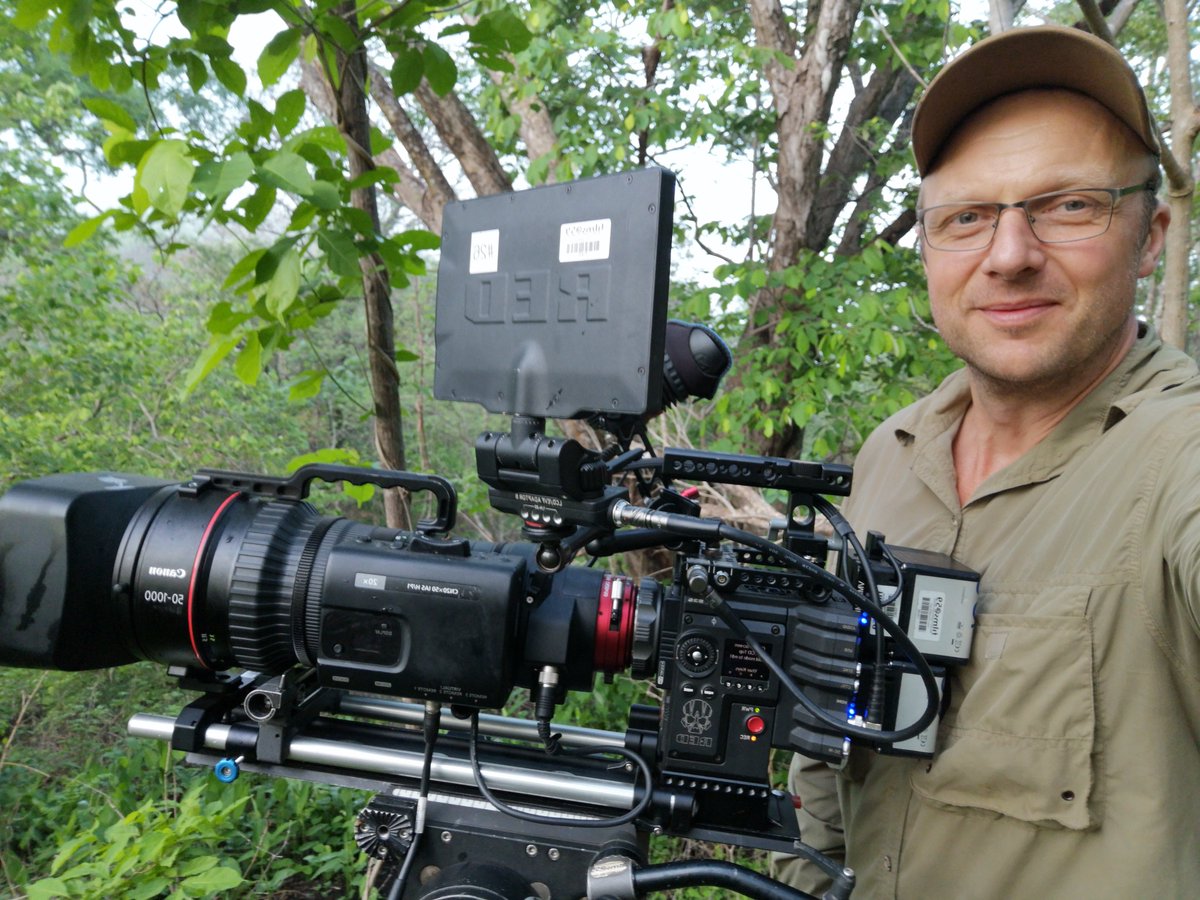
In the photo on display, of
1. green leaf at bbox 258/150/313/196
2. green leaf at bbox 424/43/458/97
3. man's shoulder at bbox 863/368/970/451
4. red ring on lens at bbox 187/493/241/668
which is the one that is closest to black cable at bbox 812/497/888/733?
man's shoulder at bbox 863/368/970/451

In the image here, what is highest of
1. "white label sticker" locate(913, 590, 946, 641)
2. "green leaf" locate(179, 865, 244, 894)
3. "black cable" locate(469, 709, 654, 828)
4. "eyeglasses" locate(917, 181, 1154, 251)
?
"eyeglasses" locate(917, 181, 1154, 251)

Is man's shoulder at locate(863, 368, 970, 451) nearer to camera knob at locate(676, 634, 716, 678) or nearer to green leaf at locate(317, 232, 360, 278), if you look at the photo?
camera knob at locate(676, 634, 716, 678)

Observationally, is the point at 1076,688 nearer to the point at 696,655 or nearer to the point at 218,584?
the point at 696,655

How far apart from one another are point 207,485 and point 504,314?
614 mm

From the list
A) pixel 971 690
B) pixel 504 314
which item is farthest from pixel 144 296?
pixel 971 690

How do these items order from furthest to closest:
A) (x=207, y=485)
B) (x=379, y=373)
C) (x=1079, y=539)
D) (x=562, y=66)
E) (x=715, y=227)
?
(x=715, y=227)
(x=562, y=66)
(x=379, y=373)
(x=207, y=485)
(x=1079, y=539)

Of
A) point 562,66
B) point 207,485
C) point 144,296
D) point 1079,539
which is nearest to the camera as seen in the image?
point 1079,539

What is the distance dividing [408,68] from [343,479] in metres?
1.07

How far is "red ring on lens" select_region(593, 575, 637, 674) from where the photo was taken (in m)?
1.29

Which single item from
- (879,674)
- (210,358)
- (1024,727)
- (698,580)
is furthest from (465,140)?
(1024,727)

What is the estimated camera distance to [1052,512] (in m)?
1.17

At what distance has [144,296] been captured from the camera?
715 cm

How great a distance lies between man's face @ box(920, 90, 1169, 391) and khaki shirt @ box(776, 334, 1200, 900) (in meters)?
0.09

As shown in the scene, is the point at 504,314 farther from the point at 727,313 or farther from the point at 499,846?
the point at 727,313
